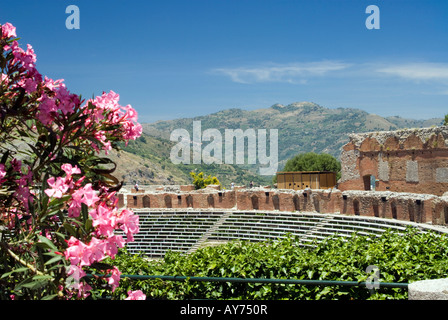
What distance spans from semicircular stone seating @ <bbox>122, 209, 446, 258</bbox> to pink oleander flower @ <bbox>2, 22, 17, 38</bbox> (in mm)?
16162

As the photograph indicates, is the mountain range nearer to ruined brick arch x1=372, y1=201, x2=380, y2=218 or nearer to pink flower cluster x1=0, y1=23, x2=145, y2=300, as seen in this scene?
ruined brick arch x1=372, y1=201, x2=380, y2=218

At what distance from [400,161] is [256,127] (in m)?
169

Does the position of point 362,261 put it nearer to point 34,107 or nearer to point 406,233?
point 406,233

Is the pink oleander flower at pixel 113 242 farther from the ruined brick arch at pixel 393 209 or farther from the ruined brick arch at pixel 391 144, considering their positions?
the ruined brick arch at pixel 391 144

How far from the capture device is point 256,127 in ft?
633

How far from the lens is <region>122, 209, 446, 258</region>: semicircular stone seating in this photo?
19323 millimetres

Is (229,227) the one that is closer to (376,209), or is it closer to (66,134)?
(376,209)

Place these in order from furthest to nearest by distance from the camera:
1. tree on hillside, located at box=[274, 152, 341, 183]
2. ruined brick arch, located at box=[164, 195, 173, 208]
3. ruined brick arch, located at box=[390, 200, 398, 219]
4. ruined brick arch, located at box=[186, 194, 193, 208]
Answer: tree on hillside, located at box=[274, 152, 341, 183]
ruined brick arch, located at box=[164, 195, 173, 208]
ruined brick arch, located at box=[186, 194, 193, 208]
ruined brick arch, located at box=[390, 200, 398, 219]

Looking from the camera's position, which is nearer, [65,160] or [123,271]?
[65,160]

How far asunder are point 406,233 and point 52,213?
580 cm

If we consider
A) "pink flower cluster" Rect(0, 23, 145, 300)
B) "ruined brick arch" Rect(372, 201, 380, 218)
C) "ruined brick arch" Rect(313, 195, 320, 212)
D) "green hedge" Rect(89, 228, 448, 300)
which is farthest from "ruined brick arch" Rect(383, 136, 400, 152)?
"pink flower cluster" Rect(0, 23, 145, 300)
